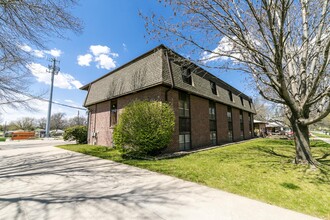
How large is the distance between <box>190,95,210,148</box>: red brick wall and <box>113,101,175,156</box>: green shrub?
13.3ft

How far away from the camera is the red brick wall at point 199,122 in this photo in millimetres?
13352

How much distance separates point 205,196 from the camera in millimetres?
4105

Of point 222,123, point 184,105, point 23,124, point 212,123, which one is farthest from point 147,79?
point 23,124

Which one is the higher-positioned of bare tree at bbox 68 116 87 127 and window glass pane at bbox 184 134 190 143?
bare tree at bbox 68 116 87 127

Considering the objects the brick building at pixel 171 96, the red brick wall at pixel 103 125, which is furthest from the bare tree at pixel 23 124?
the red brick wall at pixel 103 125

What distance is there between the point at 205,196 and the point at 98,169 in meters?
4.59

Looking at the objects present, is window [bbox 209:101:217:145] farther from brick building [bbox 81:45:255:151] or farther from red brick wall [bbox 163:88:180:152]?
red brick wall [bbox 163:88:180:152]

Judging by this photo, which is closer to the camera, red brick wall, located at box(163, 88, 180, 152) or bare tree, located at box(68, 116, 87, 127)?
red brick wall, located at box(163, 88, 180, 152)

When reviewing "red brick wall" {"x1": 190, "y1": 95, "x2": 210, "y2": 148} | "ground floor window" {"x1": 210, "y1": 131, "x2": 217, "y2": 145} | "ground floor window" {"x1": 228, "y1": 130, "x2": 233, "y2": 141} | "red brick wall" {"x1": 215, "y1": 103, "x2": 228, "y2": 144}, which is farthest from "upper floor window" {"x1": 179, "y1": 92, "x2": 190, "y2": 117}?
"ground floor window" {"x1": 228, "y1": 130, "x2": 233, "y2": 141}

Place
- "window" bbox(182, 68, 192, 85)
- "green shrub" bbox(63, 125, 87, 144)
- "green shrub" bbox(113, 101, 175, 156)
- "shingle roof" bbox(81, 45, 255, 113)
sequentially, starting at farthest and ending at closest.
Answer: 1. "green shrub" bbox(63, 125, 87, 144)
2. "window" bbox(182, 68, 192, 85)
3. "shingle roof" bbox(81, 45, 255, 113)
4. "green shrub" bbox(113, 101, 175, 156)

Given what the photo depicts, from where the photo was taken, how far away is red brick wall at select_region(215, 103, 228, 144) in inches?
684

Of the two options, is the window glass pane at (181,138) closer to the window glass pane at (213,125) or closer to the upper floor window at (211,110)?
the window glass pane at (213,125)

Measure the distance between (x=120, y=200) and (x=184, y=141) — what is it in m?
8.97

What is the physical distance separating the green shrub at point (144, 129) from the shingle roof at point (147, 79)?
6.57ft
